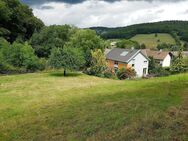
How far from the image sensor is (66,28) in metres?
52.3

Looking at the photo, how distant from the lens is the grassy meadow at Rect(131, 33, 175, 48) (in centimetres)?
12402

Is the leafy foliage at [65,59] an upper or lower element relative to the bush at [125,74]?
upper

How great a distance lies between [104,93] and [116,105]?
3723 mm

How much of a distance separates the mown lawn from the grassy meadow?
108 meters

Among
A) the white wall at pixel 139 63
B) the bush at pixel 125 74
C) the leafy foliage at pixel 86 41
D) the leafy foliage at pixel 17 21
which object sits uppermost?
the leafy foliage at pixel 17 21

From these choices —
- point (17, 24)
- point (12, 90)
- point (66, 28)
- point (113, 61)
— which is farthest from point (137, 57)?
point (12, 90)

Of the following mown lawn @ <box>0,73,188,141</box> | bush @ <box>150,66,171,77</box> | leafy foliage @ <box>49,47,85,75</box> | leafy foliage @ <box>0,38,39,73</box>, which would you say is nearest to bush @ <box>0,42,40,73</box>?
leafy foliage @ <box>0,38,39,73</box>

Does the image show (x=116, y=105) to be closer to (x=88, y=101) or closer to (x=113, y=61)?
(x=88, y=101)

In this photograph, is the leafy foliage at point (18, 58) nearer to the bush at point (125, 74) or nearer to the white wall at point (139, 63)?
the bush at point (125, 74)

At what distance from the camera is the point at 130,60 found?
57188 mm

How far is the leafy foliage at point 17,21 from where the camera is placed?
53.0m

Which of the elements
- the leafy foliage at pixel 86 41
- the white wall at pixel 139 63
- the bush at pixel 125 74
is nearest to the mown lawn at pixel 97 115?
the bush at pixel 125 74

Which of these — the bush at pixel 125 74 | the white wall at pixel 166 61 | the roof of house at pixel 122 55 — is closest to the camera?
the bush at pixel 125 74

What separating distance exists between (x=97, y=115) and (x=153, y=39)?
122644mm
